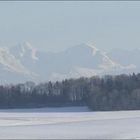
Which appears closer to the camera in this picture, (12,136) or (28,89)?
(12,136)

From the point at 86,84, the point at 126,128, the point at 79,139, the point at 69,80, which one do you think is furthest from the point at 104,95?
A: the point at 79,139

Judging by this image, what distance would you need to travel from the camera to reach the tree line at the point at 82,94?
1558 inches

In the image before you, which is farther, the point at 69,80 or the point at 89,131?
the point at 69,80

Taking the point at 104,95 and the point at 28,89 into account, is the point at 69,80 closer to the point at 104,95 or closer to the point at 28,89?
the point at 28,89

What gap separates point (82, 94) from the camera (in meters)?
43.8

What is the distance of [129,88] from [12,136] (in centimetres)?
2322

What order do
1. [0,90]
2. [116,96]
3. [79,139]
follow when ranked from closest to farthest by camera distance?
[79,139] < [116,96] < [0,90]

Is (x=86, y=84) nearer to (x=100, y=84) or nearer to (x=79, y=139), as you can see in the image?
(x=100, y=84)

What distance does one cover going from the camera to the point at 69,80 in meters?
50.3

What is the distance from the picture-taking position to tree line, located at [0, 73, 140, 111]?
39562 mm

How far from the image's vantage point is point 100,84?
44.4 m

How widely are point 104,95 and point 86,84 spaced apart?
5129 millimetres

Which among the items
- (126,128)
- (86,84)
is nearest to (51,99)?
(86,84)

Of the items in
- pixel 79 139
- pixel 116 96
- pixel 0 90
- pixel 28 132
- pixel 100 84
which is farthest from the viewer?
pixel 0 90
